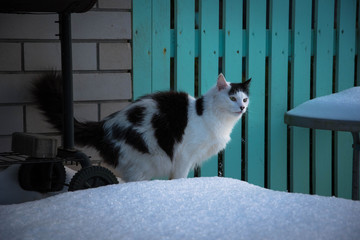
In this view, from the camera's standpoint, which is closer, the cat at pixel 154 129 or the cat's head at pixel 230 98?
the cat at pixel 154 129

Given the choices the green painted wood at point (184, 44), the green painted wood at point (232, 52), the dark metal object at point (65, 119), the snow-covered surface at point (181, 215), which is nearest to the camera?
the snow-covered surface at point (181, 215)

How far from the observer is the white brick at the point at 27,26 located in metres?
2.40

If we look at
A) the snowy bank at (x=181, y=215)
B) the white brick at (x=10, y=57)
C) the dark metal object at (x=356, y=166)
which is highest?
the white brick at (x=10, y=57)

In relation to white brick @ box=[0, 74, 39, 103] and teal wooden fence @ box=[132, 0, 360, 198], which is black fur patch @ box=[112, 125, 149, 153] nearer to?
teal wooden fence @ box=[132, 0, 360, 198]

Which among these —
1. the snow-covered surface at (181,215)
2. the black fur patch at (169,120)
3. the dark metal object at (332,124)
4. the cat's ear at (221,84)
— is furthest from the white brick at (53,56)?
the snow-covered surface at (181,215)

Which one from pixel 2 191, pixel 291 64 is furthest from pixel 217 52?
pixel 2 191

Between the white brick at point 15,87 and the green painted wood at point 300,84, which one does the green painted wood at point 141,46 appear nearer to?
the white brick at point 15,87

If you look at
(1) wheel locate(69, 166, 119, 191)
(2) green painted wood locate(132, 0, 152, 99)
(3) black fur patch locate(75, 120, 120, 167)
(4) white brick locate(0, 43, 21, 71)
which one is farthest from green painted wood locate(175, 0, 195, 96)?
(1) wheel locate(69, 166, 119, 191)

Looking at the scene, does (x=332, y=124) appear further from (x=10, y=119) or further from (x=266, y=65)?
(x=10, y=119)

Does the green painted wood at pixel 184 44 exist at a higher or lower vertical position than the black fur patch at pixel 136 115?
higher

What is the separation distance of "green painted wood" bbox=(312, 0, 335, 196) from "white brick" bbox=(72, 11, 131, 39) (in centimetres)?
132

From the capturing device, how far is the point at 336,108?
230 centimetres

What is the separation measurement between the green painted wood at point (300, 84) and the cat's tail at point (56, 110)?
1.44 m

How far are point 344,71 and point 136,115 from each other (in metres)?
1.67
